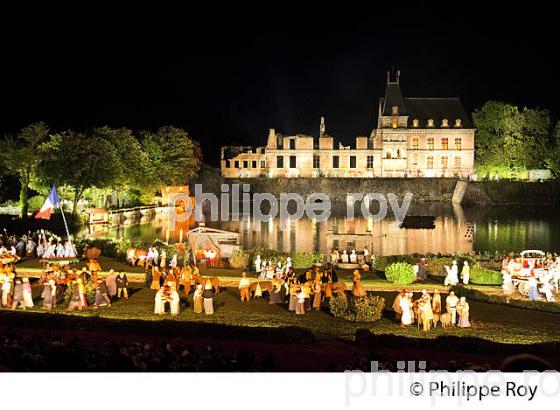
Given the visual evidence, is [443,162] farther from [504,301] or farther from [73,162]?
[504,301]

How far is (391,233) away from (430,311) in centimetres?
2510

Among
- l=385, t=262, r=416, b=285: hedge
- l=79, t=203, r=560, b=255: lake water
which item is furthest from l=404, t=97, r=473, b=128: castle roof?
l=385, t=262, r=416, b=285: hedge

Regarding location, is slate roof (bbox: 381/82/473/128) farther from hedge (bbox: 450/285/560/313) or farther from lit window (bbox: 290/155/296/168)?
hedge (bbox: 450/285/560/313)

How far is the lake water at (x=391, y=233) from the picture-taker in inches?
1316

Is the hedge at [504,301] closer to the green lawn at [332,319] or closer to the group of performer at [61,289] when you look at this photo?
the green lawn at [332,319]

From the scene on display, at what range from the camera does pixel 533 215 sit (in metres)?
53.4

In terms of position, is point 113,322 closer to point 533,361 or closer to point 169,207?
point 533,361

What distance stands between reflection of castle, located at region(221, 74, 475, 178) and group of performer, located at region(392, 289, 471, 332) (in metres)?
60.2

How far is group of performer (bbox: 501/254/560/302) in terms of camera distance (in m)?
18.5

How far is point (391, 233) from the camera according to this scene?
130 ft

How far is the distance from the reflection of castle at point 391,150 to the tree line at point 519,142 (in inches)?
168

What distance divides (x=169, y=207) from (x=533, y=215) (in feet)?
118

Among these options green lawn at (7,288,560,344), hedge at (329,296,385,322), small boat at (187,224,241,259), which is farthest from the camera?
small boat at (187,224,241,259)
